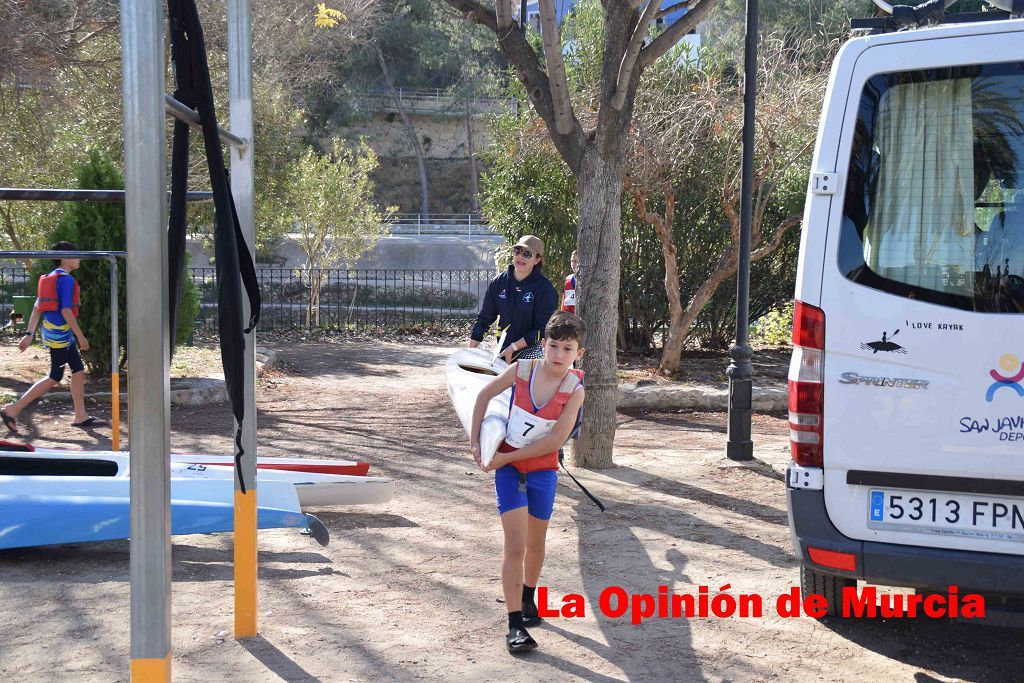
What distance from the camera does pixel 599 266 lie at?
7.78 m

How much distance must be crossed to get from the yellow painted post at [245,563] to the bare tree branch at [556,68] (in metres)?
4.25

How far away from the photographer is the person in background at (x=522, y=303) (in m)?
7.36

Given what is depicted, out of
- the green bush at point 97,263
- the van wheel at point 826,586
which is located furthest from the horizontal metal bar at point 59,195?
the green bush at point 97,263

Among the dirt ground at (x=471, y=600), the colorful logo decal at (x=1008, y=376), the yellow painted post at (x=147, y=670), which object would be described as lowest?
the dirt ground at (x=471, y=600)

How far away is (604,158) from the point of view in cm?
775

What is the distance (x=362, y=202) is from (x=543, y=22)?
59.5 ft

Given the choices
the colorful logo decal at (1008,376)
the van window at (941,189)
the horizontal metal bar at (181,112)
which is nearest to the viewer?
the horizontal metal bar at (181,112)

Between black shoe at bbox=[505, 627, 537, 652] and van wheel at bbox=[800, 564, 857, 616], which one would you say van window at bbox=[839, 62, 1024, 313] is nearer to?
van wheel at bbox=[800, 564, 857, 616]

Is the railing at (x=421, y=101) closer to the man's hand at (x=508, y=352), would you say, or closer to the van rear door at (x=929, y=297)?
the man's hand at (x=508, y=352)

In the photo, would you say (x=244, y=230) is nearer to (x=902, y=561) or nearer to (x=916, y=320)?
(x=916, y=320)

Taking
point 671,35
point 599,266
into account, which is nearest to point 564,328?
point 599,266

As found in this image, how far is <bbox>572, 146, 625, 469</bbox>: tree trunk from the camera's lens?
7750 mm

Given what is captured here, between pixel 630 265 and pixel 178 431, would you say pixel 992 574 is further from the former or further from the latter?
pixel 630 265

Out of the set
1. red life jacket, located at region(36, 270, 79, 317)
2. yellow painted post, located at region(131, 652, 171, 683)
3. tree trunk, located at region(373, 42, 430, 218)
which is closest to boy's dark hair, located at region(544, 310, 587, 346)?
yellow painted post, located at region(131, 652, 171, 683)
